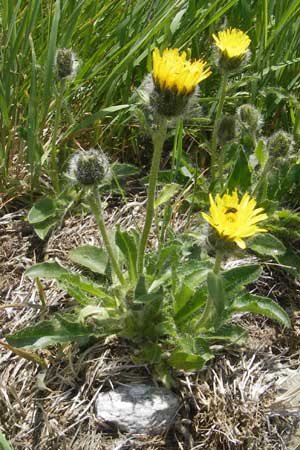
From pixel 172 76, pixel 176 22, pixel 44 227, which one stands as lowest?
pixel 44 227

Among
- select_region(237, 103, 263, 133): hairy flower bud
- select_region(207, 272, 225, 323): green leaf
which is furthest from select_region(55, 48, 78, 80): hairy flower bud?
select_region(207, 272, 225, 323): green leaf

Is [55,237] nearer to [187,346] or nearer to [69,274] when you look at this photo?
[69,274]

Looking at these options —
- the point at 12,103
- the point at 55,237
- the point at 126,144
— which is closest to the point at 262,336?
the point at 55,237

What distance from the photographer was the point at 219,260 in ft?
6.72

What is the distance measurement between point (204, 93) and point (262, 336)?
138cm

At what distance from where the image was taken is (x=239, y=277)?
2.36 meters

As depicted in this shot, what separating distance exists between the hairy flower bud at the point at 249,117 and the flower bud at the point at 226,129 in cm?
6

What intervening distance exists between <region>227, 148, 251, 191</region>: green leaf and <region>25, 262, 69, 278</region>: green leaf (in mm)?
871

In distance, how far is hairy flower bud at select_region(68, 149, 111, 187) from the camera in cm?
227

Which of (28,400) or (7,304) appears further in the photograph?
(7,304)

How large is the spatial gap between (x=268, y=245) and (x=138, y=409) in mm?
894

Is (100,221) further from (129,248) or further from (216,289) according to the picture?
(216,289)

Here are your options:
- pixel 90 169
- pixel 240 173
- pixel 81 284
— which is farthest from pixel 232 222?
pixel 240 173

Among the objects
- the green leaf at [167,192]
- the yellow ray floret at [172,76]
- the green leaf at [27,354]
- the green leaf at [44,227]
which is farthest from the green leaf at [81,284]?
the yellow ray floret at [172,76]
